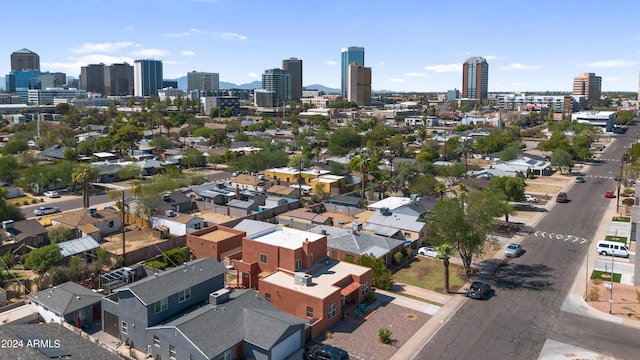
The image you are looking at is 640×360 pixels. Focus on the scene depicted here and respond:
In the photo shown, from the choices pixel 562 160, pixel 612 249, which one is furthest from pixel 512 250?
pixel 562 160

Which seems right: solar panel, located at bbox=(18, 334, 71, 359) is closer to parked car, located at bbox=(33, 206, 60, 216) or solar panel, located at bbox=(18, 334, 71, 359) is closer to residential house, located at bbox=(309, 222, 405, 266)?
residential house, located at bbox=(309, 222, 405, 266)

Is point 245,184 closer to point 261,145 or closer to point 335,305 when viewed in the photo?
point 261,145

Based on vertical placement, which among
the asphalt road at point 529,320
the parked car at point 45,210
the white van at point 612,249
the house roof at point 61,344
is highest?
the house roof at point 61,344

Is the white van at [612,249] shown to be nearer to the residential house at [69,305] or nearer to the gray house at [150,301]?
the gray house at [150,301]

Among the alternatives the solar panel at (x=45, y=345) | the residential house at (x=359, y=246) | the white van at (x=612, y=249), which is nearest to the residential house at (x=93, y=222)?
the residential house at (x=359, y=246)

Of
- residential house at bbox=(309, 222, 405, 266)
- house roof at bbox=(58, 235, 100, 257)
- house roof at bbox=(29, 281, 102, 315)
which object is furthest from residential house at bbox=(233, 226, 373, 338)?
house roof at bbox=(58, 235, 100, 257)

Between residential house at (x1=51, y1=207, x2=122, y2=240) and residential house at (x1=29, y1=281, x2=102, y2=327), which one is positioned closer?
residential house at (x1=29, y1=281, x2=102, y2=327)

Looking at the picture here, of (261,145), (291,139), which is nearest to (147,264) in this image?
(261,145)
